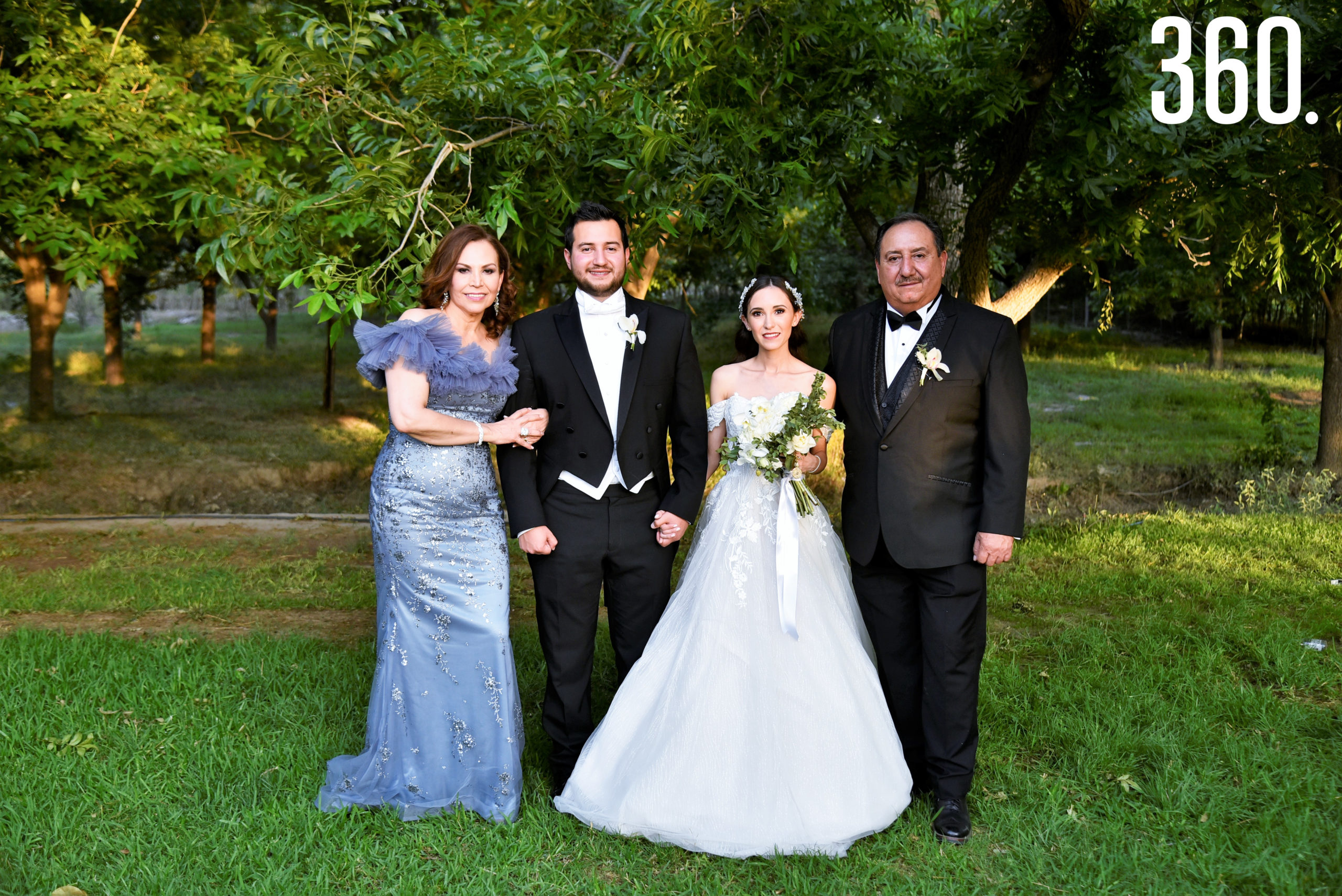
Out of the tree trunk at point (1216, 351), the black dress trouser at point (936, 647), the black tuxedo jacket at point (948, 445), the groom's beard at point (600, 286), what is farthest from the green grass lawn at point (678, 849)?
the tree trunk at point (1216, 351)

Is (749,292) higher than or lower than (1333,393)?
higher

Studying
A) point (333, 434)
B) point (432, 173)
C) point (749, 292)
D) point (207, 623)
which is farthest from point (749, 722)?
point (333, 434)

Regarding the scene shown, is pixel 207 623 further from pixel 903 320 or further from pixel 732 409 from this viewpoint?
pixel 903 320

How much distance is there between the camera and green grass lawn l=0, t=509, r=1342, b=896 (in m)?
3.71

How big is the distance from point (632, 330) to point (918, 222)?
4.05 ft

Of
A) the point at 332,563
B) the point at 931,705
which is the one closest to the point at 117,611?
the point at 332,563

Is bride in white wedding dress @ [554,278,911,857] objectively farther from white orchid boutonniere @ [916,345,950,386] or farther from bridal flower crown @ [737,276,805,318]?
white orchid boutonniere @ [916,345,950,386]

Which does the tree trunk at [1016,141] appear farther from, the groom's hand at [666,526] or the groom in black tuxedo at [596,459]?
the groom's hand at [666,526]

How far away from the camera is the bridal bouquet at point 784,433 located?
4098 mm

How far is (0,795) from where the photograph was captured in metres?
4.31

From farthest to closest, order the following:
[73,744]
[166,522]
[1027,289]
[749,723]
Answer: [166,522], [1027,289], [73,744], [749,723]

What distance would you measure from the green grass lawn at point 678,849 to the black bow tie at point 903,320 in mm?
1994

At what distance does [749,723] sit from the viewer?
12.9ft

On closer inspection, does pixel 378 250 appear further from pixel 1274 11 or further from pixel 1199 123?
pixel 1274 11
